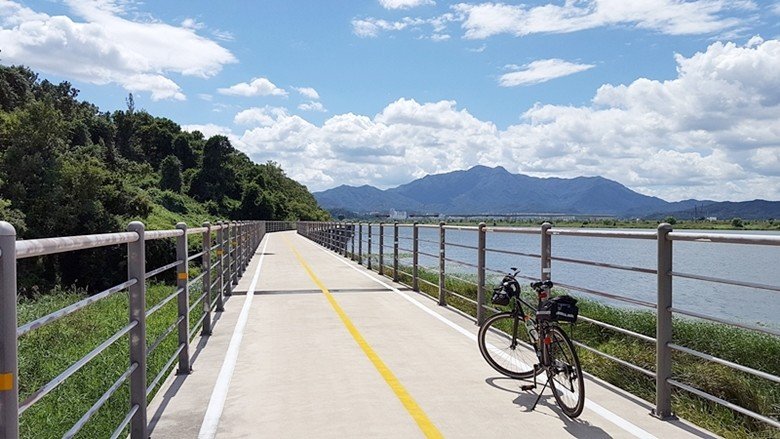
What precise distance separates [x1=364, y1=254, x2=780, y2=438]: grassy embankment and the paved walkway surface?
142 centimetres

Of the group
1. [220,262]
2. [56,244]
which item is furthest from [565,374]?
[220,262]

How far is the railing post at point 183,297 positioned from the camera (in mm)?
7426

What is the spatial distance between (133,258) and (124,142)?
140 meters

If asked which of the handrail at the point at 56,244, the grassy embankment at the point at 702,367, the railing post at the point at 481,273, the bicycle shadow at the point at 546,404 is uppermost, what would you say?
the handrail at the point at 56,244

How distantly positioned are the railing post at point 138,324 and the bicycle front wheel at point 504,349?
13.3ft

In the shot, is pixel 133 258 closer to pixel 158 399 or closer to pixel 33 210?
pixel 158 399

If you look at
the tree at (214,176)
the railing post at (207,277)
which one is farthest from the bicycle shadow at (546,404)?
the tree at (214,176)

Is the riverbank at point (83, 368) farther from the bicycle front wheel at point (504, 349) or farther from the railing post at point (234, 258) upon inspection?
the bicycle front wheel at point (504, 349)

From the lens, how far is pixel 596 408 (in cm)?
628

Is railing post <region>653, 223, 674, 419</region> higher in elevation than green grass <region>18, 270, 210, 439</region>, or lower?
higher

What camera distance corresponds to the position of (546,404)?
645 cm

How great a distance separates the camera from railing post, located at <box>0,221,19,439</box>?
8.95 feet

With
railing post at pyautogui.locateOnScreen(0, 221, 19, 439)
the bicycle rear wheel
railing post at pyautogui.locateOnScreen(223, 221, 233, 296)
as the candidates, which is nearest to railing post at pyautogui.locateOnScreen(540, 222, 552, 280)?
the bicycle rear wheel

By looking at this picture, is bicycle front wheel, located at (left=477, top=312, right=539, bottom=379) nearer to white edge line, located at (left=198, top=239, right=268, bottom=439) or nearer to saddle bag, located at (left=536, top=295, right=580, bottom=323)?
saddle bag, located at (left=536, top=295, right=580, bottom=323)
